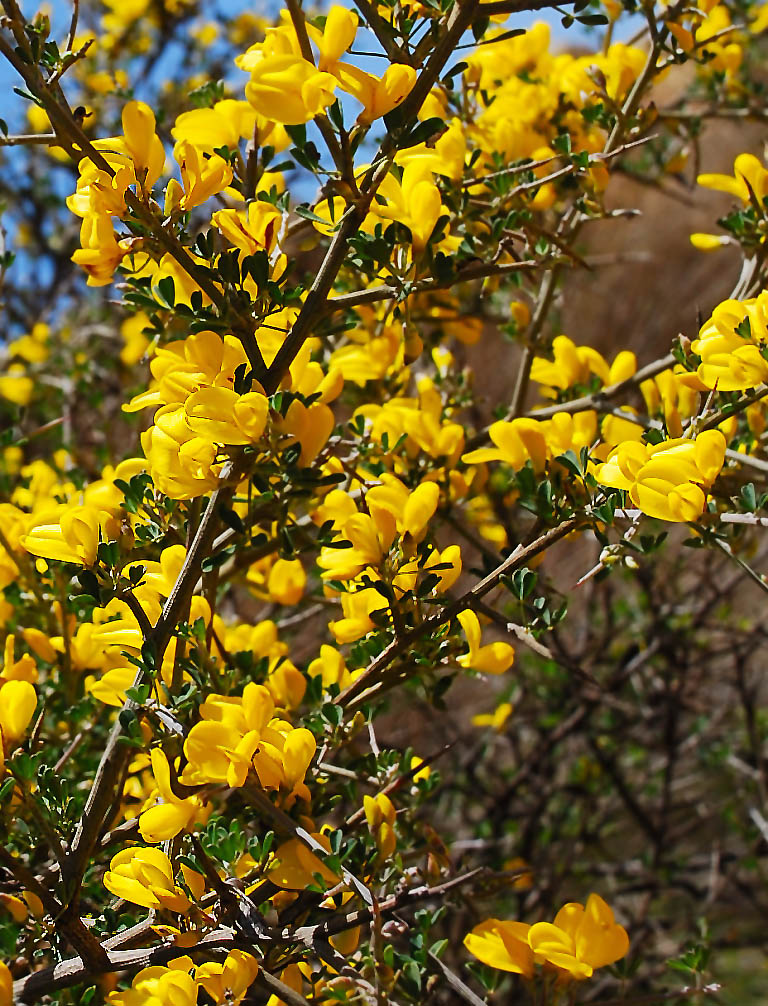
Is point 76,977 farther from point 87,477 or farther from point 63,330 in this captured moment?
Result: point 63,330

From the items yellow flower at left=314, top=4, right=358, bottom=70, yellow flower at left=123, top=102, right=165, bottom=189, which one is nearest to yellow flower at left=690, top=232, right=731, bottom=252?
yellow flower at left=314, top=4, right=358, bottom=70

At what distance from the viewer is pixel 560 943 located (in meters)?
1.04

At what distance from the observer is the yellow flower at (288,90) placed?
913mm

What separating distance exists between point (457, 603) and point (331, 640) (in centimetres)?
186

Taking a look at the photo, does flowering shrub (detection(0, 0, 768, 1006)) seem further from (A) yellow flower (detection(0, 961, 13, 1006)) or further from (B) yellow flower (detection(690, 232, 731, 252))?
(B) yellow flower (detection(690, 232, 731, 252))

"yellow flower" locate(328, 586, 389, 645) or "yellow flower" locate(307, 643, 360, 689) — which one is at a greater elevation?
"yellow flower" locate(328, 586, 389, 645)

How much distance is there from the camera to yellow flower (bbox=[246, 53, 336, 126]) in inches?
35.9

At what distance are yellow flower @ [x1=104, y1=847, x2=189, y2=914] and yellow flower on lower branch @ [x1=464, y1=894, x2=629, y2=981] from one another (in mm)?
350

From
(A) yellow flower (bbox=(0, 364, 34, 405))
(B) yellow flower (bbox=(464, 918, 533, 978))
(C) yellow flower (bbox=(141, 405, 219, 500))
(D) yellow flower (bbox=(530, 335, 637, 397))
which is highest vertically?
(A) yellow flower (bbox=(0, 364, 34, 405))

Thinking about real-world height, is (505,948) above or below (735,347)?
below

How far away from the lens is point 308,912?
3.43 ft

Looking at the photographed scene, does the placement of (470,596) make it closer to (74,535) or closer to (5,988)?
(74,535)

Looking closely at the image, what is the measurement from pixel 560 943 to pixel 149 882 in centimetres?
45

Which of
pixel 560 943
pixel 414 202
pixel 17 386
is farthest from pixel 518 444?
pixel 17 386
